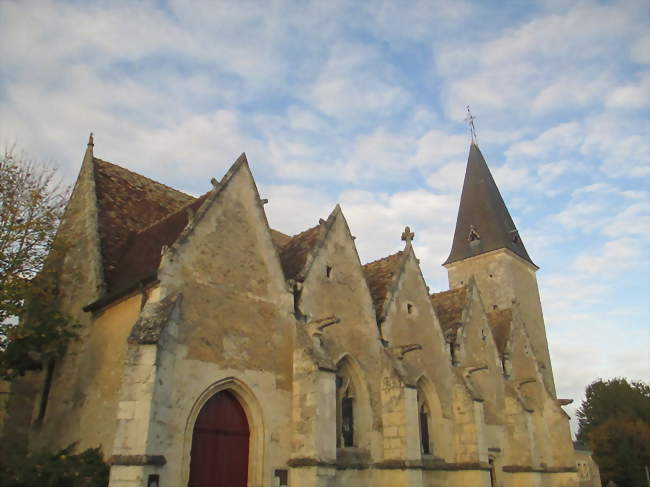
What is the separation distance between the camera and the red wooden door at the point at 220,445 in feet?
34.4

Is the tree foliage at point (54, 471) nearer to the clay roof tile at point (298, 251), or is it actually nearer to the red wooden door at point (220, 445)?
the red wooden door at point (220, 445)

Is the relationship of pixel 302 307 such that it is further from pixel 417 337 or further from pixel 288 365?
pixel 417 337

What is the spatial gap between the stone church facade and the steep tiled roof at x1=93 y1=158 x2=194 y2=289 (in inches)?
2.5

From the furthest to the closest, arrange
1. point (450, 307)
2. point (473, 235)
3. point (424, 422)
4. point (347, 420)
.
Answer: point (473, 235)
point (450, 307)
point (424, 422)
point (347, 420)

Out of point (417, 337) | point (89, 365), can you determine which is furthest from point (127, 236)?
point (417, 337)

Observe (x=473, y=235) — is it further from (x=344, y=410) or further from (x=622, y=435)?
(x=344, y=410)

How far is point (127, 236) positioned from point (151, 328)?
4.82 metres

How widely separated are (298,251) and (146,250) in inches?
183

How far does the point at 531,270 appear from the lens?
39094 millimetres

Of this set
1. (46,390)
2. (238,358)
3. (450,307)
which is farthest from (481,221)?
(46,390)

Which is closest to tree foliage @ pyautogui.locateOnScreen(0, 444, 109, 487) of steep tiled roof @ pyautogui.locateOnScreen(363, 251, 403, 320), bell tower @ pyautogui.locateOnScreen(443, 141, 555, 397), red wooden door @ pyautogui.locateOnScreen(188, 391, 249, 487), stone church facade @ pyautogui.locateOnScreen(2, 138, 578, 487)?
stone church facade @ pyautogui.locateOnScreen(2, 138, 578, 487)

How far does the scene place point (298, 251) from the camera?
1556 centimetres

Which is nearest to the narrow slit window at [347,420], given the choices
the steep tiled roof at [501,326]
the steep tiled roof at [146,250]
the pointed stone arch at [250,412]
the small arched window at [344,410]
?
the small arched window at [344,410]

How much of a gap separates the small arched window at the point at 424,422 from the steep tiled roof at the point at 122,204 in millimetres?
9486
